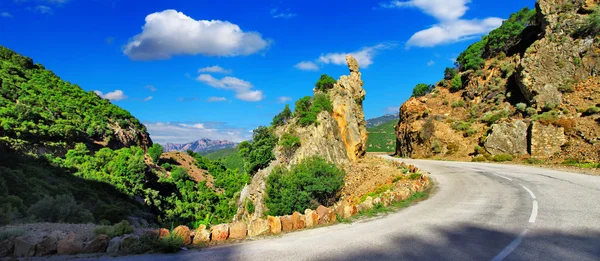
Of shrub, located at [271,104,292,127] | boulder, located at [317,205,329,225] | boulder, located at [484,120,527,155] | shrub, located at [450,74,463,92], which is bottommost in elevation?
boulder, located at [317,205,329,225]

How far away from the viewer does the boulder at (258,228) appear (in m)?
7.83

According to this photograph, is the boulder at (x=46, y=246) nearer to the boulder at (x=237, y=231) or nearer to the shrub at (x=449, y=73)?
the boulder at (x=237, y=231)

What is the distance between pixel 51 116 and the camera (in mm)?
48250

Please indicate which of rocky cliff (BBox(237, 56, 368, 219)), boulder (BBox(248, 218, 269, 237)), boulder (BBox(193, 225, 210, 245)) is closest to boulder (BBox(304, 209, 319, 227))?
boulder (BBox(248, 218, 269, 237))

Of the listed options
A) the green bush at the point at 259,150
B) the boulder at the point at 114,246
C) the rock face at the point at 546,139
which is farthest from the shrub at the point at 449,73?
the boulder at the point at 114,246

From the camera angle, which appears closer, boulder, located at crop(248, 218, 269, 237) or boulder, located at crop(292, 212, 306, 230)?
boulder, located at crop(248, 218, 269, 237)

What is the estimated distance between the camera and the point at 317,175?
83.4ft

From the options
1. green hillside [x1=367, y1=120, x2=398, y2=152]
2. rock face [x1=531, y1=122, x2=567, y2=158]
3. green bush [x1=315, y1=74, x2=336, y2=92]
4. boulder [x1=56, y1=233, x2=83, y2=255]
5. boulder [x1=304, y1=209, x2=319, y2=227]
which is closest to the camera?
boulder [x1=56, y1=233, x2=83, y2=255]

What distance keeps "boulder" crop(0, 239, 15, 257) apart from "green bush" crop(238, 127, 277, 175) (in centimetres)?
2615

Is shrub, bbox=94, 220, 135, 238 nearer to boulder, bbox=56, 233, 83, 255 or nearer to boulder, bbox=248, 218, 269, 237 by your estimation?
boulder, bbox=56, 233, 83, 255

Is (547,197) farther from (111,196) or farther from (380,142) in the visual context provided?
(380,142)

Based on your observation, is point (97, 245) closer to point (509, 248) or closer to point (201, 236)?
point (201, 236)

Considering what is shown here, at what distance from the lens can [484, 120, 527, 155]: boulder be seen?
32.3m

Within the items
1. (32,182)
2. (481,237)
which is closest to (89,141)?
(32,182)
